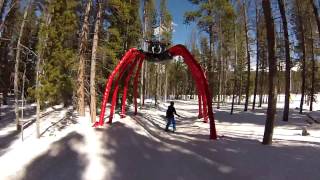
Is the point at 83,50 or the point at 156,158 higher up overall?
the point at 83,50

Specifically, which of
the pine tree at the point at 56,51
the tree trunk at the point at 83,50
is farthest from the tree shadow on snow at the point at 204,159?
the tree trunk at the point at 83,50

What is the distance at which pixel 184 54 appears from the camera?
19.5 metres

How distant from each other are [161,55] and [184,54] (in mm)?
1188

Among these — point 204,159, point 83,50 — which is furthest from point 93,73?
point 204,159

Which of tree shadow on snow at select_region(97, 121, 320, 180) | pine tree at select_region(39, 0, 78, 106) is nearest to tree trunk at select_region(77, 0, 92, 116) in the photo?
pine tree at select_region(39, 0, 78, 106)

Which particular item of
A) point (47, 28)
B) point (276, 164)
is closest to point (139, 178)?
point (276, 164)

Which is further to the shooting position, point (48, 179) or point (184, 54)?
Answer: point (184, 54)

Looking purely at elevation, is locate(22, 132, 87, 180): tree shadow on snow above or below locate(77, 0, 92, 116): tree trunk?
below

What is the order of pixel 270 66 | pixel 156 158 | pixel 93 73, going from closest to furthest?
pixel 156 158 < pixel 270 66 < pixel 93 73

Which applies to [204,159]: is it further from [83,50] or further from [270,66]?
[83,50]

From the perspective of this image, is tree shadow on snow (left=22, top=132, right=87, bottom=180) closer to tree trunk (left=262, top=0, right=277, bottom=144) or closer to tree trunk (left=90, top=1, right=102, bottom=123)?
tree trunk (left=262, top=0, right=277, bottom=144)

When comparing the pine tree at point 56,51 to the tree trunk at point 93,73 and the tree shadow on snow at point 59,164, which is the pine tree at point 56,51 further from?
the tree shadow on snow at point 59,164

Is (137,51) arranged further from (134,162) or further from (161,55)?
(134,162)

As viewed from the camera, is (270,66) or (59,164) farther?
(270,66)
